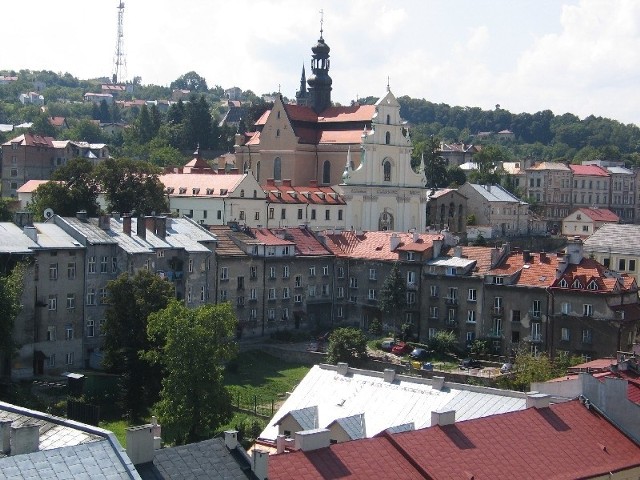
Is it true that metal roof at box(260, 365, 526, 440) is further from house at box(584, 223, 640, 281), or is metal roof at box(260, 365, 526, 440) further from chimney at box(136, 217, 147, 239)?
house at box(584, 223, 640, 281)

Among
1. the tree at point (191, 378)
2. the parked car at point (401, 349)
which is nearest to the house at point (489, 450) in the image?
the tree at point (191, 378)

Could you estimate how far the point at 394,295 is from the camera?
67.8 metres

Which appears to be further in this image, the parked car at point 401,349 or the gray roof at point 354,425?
the parked car at point 401,349

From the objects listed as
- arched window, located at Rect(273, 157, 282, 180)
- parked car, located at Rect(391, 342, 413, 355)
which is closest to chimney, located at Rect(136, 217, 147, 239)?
parked car, located at Rect(391, 342, 413, 355)

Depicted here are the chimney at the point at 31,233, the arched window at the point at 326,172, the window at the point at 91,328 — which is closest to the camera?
the chimney at the point at 31,233

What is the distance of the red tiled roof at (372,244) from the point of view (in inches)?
2758

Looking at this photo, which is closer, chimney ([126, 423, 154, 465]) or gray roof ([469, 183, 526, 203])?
chimney ([126, 423, 154, 465])

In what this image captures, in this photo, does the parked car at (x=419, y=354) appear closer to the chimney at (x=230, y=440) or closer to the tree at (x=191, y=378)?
the tree at (x=191, y=378)

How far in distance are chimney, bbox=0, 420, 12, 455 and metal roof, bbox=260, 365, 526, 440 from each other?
14.7m

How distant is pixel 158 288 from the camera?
173 feet

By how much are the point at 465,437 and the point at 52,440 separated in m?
12.2

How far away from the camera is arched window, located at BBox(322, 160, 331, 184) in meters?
Result: 103

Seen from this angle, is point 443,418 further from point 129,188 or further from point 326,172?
point 326,172

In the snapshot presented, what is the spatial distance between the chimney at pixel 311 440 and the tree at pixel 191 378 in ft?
56.6
